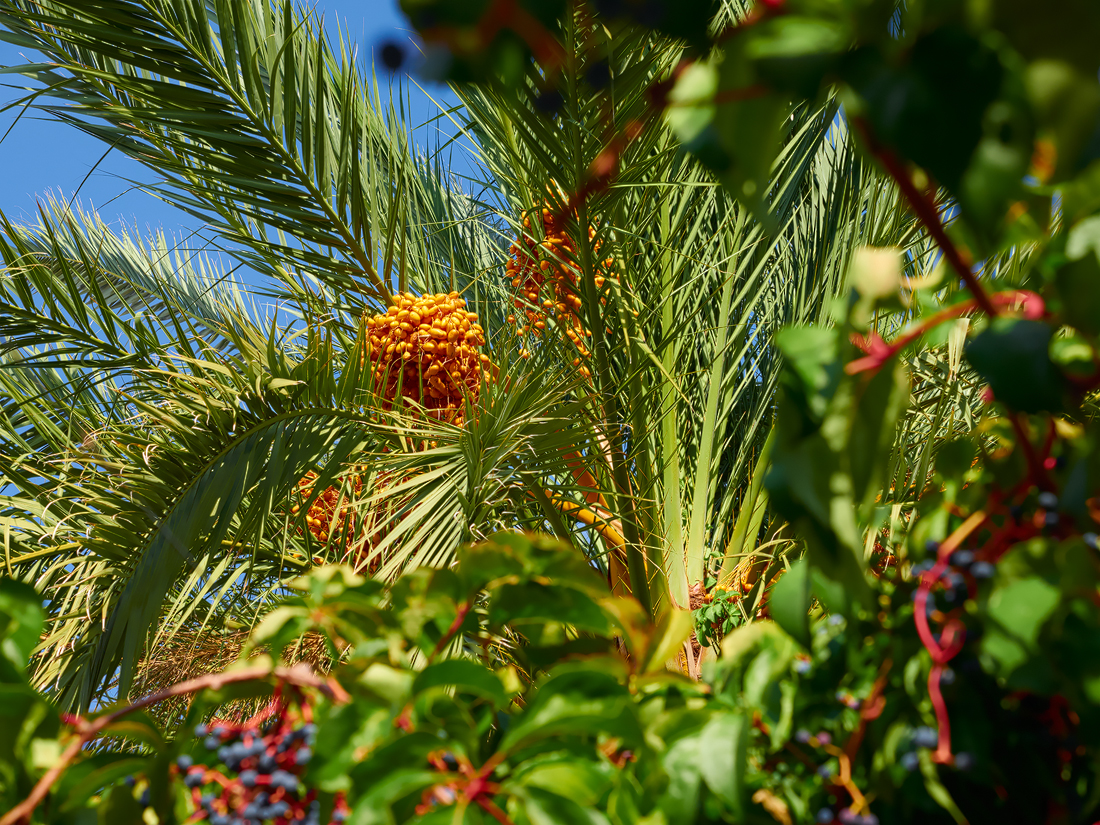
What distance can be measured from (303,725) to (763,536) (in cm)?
234

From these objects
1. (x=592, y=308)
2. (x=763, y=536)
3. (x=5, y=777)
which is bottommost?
(x=5, y=777)

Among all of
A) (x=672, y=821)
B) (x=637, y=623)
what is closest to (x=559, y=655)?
(x=637, y=623)

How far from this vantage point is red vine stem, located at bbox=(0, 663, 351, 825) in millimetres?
414

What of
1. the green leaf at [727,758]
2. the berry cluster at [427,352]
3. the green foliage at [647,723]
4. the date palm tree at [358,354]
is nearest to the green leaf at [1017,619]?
the green foliage at [647,723]

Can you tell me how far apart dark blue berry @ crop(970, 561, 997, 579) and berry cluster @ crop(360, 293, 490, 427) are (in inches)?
55.4

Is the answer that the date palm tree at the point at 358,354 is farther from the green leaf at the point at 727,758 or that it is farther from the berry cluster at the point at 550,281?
the green leaf at the point at 727,758

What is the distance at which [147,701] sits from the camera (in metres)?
0.48

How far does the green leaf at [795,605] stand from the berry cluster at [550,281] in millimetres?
1455

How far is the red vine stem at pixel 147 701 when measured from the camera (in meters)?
0.41

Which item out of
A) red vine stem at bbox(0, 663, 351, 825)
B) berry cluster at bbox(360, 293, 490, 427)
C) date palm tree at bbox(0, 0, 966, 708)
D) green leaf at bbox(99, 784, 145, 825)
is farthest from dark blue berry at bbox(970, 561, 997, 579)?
berry cluster at bbox(360, 293, 490, 427)

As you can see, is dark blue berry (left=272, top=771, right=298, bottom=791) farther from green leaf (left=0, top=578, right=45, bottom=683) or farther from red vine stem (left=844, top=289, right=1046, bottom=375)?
red vine stem (left=844, top=289, right=1046, bottom=375)

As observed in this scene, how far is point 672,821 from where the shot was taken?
42 cm

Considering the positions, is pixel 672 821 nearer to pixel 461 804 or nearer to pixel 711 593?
pixel 461 804

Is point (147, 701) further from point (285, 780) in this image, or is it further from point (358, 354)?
point (358, 354)
